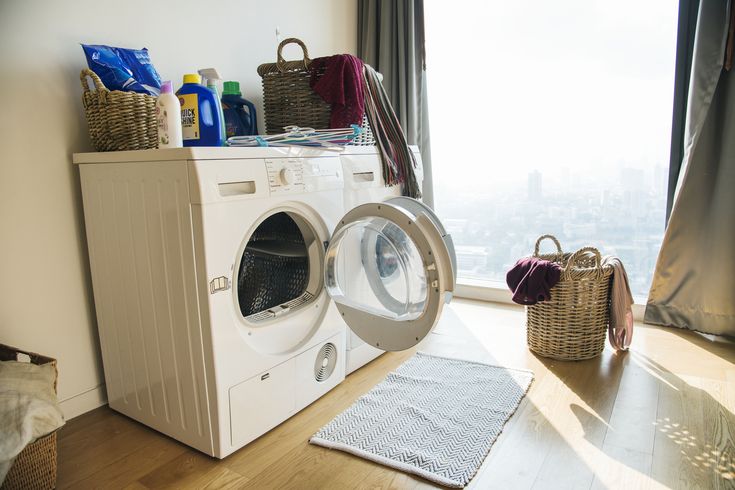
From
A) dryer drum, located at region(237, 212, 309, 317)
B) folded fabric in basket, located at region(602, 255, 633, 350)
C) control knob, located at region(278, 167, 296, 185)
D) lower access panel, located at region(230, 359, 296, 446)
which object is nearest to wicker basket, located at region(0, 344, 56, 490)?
lower access panel, located at region(230, 359, 296, 446)

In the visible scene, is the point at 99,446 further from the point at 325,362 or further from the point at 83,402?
the point at 325,362

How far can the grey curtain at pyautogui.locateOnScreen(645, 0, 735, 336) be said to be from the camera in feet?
7.05

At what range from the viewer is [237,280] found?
4.90 ft

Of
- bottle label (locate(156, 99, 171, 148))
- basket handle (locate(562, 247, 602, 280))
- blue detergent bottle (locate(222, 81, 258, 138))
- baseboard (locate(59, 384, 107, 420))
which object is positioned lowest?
baseboard (locate(59, 384, 107, 420))

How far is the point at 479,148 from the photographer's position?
2912 mm

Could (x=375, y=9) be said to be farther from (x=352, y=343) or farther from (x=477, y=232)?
(x=352, y=343)

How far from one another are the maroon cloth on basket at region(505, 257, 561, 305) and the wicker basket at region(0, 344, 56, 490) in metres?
1.61

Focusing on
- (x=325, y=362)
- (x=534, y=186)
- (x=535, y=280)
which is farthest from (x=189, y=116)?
(x=534, y=186)

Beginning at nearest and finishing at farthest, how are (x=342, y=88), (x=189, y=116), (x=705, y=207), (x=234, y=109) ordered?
(x=189, y=116) < (x=342, y=88) < (x=234, y=109) < (x=705, y=207)

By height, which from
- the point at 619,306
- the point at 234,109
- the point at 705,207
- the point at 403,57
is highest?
the point at 403,57

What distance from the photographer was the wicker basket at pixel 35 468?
1.20 meters

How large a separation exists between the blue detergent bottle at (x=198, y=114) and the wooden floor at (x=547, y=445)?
92 centimetres

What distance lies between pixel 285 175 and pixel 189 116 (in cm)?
36

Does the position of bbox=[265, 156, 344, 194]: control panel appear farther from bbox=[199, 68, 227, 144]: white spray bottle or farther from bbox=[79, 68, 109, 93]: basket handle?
bbox=[79, 68, 109, 93]: basket handle
